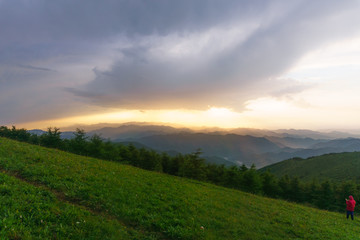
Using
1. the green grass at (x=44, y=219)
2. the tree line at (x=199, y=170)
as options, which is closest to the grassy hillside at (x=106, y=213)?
the green grass at (x=44, y=219)

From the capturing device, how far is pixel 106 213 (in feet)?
30.4

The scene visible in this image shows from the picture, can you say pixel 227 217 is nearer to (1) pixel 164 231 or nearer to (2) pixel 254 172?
(1) pixel 164 231

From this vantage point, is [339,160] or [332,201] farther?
[339,160]

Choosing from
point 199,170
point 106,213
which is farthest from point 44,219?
point 199,170

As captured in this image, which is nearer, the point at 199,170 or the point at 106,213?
the point at 106,213

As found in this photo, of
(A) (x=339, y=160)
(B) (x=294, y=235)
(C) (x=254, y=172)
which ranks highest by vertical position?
(B) (x=294, y=235)

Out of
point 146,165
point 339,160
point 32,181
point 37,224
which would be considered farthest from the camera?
point 339,160

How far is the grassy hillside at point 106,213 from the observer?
22.5 feet

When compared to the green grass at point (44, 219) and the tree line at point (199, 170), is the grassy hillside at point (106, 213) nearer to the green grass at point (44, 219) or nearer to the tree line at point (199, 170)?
the green grass at point (44, 219)

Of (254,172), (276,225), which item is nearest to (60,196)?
(276,225)

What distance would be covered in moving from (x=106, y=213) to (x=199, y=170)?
4332 cm

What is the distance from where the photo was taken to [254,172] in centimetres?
5156

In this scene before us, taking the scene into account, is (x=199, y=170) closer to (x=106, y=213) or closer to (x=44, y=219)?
(x=106, y=213)

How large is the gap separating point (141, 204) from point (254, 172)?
1954 inches
